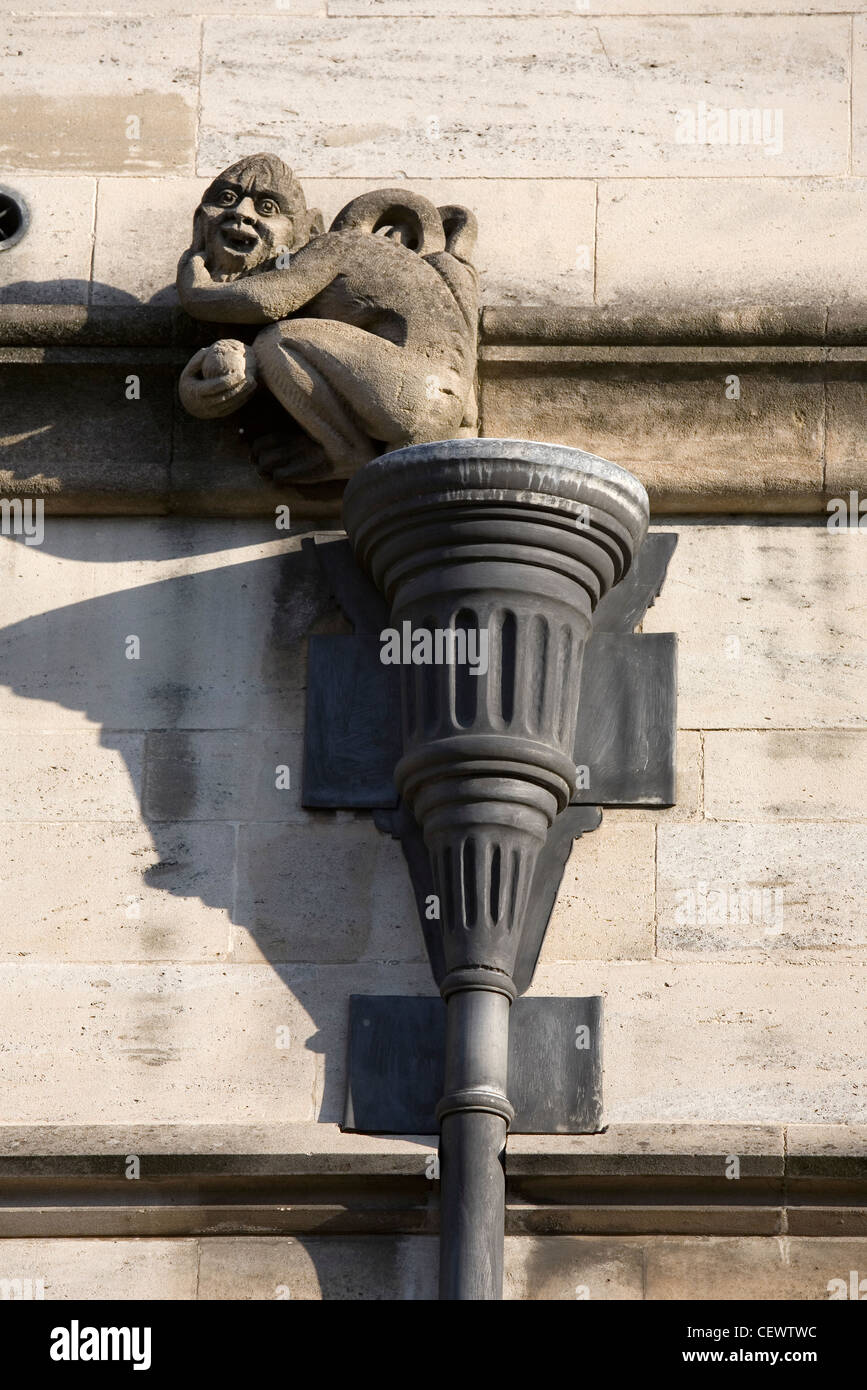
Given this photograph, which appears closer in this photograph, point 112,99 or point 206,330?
point 206,330

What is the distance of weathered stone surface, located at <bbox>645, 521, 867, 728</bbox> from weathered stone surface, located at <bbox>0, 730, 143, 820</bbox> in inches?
51.7

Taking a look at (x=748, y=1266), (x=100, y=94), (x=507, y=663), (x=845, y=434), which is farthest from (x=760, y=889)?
(x=100, y=94)

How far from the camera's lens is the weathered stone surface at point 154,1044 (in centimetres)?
611

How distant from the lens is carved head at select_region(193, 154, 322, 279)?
6.80 m

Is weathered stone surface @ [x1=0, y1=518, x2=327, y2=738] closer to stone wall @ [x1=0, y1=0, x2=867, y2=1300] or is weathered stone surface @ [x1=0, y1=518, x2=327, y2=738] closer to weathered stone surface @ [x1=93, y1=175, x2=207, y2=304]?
stone wall @ [x1=0, y1=0, x2=867, y2=1300]

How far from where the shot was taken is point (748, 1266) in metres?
5.87

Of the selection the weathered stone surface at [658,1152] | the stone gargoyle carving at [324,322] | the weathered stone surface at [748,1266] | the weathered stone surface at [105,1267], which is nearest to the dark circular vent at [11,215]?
the stone gargoyle carving at [324,322]

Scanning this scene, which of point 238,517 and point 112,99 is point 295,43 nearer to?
point 112,99

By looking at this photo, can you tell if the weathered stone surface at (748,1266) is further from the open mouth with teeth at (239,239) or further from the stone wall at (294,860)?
the open mouth with teeth at (239,239)

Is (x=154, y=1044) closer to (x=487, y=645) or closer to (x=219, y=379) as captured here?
(x=487, y=645)

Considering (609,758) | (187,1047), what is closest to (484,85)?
(609,758)

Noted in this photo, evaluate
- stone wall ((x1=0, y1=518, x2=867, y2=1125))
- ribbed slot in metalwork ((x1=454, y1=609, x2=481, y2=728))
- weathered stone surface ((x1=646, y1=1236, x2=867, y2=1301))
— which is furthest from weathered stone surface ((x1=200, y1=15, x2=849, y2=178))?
weathered stone surface ((x1=646, y1=1236, x2=867, y2=1301))

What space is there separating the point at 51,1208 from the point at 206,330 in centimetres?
225

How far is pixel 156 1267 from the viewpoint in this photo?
19.5ft
